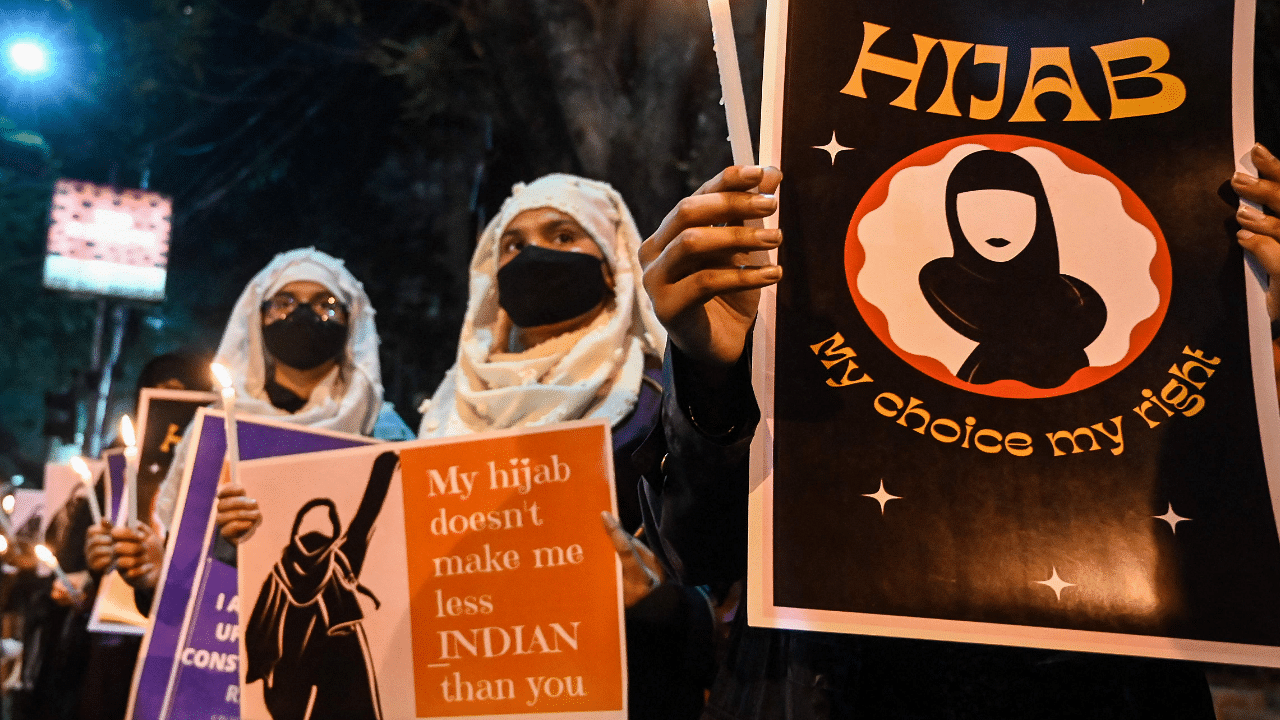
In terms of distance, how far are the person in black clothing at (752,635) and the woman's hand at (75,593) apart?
13.1 feet

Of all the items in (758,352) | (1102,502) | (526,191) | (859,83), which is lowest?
(1102,502)

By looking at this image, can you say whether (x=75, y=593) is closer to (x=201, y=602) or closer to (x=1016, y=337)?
(x=201, y=602)

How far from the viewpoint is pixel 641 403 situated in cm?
256

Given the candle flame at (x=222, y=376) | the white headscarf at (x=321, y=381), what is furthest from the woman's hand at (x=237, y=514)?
the white headscarf at (x=321, y=381)

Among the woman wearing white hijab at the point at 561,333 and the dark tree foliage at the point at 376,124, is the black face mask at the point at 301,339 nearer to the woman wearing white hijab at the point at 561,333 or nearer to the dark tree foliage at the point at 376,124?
the woman wearing white hijab at the point at 561,333

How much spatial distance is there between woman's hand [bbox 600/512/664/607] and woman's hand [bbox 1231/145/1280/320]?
1188mm

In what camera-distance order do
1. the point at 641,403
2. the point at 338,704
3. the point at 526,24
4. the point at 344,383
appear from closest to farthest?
the point at 338,704, the point at 641,403, the point at 344,383, the point at 526,24

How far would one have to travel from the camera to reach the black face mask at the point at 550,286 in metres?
2.85

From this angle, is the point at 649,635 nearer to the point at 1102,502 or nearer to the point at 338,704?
the point at 338,704

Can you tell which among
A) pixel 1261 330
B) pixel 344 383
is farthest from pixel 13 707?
pixel 1261 330

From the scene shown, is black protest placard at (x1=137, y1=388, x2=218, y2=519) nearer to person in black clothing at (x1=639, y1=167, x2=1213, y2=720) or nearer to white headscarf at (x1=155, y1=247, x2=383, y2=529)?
white headscarf at (x1=155, y1=247, x2=383, y2=529)

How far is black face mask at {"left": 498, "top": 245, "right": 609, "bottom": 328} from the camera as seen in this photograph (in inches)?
112

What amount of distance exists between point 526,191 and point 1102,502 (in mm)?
2350

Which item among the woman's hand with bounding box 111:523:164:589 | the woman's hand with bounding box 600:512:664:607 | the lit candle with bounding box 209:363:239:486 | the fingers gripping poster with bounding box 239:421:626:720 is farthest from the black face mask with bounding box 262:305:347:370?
the woman's hand with bounding box 600:512:664:607
